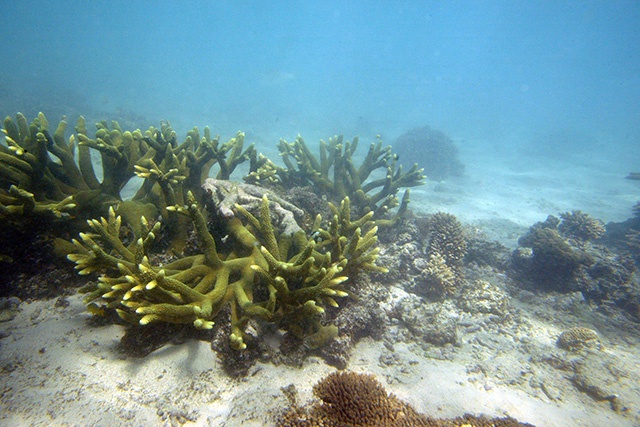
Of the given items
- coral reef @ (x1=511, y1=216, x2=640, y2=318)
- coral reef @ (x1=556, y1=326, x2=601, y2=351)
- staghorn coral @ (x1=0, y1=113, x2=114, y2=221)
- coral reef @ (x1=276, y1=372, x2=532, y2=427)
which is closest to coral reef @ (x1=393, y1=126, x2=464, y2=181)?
coral reef @ (x1=511, y1=216, x2=640, y2=318)

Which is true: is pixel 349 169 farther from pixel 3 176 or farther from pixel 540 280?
pixel 3 176

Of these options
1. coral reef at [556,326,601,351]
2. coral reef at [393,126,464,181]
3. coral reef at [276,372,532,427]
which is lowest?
coral reef at [556,326,601,351]

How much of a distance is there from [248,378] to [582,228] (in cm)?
1165

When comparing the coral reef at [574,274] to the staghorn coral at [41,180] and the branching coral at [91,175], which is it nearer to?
the branching coral at [91,175]

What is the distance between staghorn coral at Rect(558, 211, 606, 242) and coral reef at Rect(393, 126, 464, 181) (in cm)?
1118

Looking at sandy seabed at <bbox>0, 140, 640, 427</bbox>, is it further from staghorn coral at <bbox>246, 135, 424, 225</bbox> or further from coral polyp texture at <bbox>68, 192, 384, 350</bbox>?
staghorn coral at <bbox>246, 135, 424, 225</bbox>

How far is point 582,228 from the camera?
9.48 m

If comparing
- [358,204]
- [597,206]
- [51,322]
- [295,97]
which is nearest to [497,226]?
[358,204]

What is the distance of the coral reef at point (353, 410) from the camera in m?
2.52

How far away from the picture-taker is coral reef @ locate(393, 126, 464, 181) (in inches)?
848

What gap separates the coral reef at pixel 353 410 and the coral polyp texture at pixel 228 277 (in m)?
0.58

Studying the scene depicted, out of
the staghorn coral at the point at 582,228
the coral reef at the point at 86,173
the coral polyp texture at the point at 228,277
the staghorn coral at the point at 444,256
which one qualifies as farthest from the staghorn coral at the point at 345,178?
the staghorn coral at the point at 582,228

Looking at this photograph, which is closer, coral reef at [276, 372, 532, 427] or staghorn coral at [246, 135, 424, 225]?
coral reef at [276, 372, 532, 427]

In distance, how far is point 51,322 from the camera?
3080 millimetres
